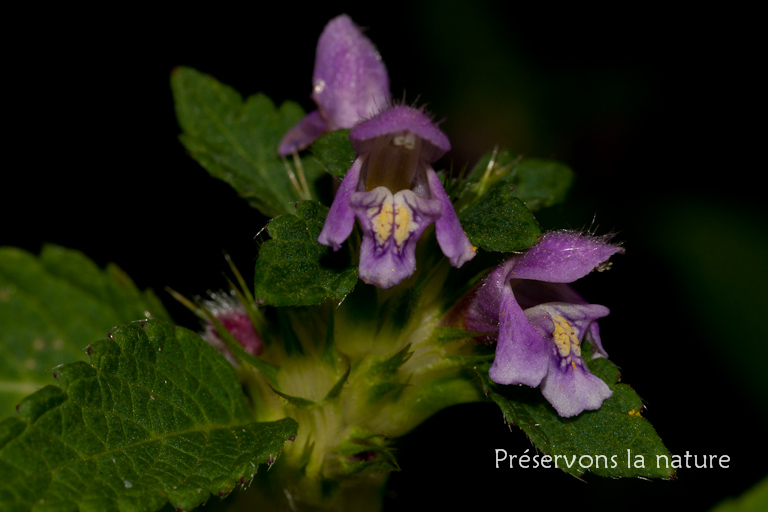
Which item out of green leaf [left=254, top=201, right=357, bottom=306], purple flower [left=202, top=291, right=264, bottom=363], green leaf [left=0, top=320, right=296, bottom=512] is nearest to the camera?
green leaf [left=0, top=320, right=296, bottom=512]

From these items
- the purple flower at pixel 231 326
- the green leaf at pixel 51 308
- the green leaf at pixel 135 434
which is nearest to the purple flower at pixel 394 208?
the green leaf at pixel 135 434

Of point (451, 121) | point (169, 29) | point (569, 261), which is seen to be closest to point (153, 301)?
point (569, 261)

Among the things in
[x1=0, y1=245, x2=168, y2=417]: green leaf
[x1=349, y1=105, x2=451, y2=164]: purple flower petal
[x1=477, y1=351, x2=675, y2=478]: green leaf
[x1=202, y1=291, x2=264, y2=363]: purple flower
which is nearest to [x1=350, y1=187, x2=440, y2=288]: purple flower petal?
[x1=349, y1=105, x2=451, y2=164]: purple flower petal

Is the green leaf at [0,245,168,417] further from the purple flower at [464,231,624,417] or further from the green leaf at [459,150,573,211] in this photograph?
the purple flower at [464,231,624,417]

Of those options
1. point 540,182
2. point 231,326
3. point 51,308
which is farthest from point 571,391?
point 51,308

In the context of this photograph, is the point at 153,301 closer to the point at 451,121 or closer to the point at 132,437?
the point at 132,437

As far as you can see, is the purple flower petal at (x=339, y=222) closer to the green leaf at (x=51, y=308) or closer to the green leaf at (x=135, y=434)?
the green leaf at (x=135, y=434)
